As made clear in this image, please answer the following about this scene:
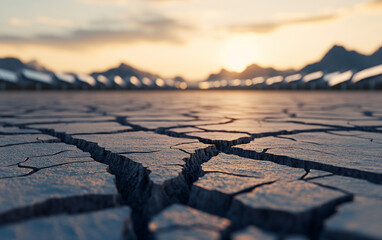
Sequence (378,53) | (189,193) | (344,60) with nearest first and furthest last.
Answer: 1. (189,193)
2. (344,60)
3. (378,53)

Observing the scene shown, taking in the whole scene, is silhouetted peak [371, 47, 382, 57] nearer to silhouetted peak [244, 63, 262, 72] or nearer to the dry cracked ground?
silhouetted peak [244, 63, 262, 72]

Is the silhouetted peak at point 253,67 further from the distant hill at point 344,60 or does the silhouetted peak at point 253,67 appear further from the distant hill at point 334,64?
the distant hill at point 344,60

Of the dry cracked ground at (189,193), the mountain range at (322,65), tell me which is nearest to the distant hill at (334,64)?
the mountain range at (322,65)

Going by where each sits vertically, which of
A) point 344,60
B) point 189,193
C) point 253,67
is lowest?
point 189,193

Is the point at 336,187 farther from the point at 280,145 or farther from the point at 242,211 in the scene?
the point at 280,145

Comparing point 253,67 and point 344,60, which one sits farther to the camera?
point 344,60

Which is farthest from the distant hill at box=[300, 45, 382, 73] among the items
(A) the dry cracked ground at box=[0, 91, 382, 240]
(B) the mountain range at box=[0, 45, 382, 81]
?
(A) the dry cracked ground at box=[0, 91, 382, 240]

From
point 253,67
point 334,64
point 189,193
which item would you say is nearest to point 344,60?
point 334,64

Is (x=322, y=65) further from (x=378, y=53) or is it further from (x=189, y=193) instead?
(x=189, y=193)

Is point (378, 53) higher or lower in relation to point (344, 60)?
higher
